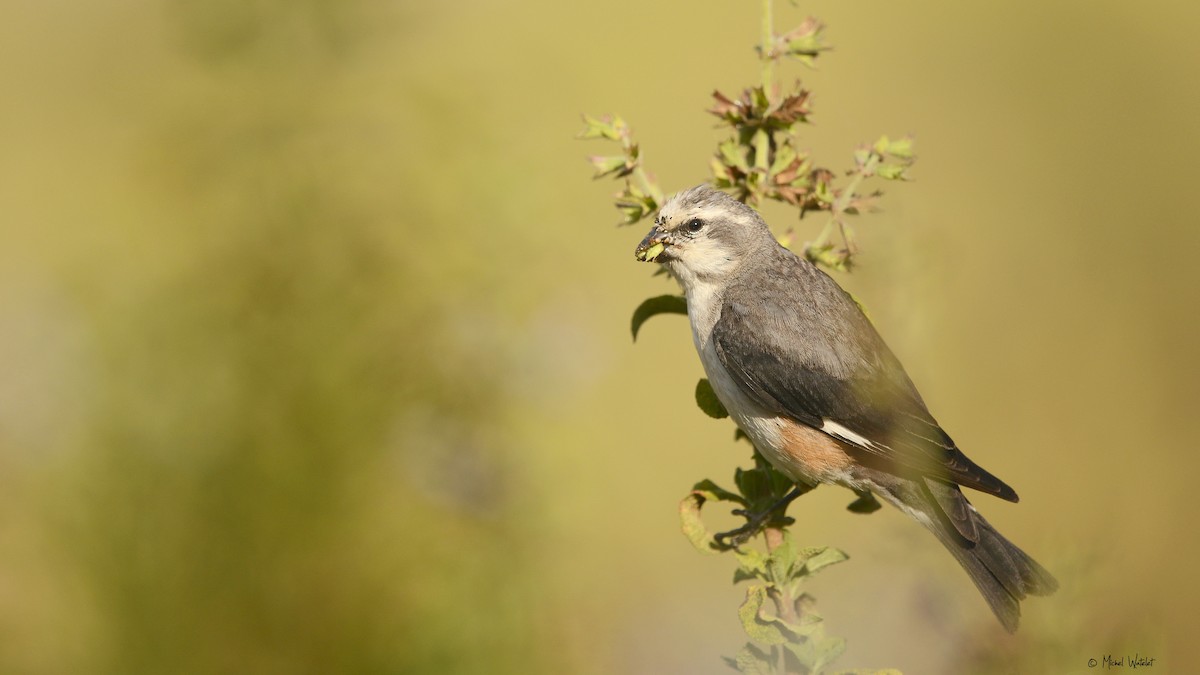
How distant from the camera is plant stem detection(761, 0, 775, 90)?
8.53 feet

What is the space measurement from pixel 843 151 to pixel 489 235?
5.21m

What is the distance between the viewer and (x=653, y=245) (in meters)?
3.60

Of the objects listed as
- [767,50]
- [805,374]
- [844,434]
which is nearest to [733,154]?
[767,50]

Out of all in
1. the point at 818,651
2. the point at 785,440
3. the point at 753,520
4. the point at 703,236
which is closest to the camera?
the point at 818,651

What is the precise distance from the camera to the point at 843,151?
8.55 m

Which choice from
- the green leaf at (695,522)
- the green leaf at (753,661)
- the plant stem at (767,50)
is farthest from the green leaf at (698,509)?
the plant stem at (767,50)

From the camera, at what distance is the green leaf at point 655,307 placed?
2918mm

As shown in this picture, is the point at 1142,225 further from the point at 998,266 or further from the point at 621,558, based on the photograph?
the point at 621,558

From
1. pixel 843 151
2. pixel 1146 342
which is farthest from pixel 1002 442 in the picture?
pixel 843 151

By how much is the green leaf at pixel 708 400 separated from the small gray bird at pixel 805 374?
0.03 meters

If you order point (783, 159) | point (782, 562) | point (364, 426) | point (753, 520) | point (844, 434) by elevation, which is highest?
point (364, 426)

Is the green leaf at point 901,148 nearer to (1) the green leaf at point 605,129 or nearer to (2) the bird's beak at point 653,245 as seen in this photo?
(1) the green leaf at point 605,129

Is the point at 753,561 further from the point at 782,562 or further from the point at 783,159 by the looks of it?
the point at 783,159

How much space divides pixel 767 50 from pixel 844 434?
1396 mm
